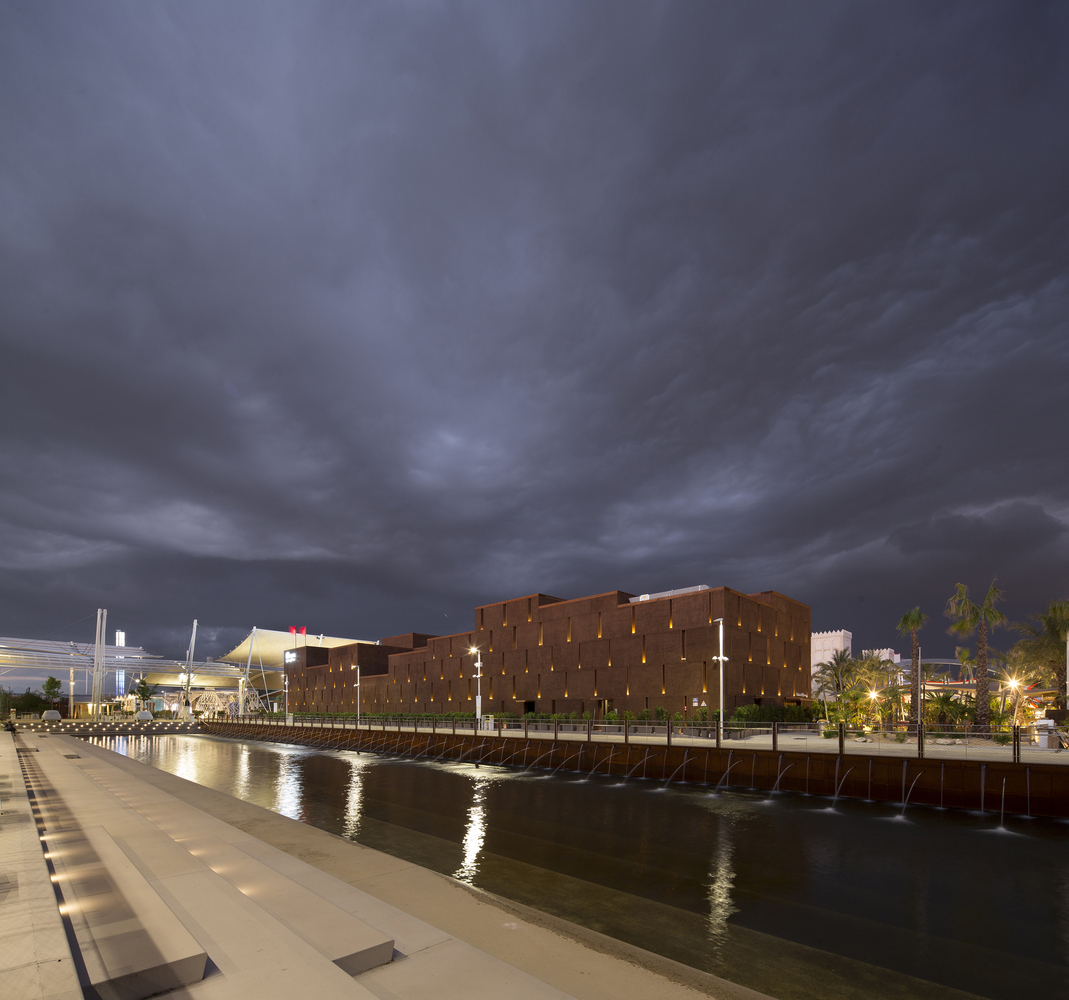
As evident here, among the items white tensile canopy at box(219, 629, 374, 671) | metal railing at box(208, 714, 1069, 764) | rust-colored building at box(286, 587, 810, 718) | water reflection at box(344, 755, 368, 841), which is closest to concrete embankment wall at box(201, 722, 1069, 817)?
metal railing at box(208, 714, 1069, 764)

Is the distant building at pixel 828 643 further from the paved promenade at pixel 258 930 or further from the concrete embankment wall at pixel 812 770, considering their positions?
the paved promenade at pixel 258 930

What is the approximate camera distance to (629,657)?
51406 mm

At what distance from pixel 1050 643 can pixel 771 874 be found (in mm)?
42549

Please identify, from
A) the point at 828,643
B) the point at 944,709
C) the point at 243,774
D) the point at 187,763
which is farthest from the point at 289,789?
the point at 828,643

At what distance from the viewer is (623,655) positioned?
5184 centimetres

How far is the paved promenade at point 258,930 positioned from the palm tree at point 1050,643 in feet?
154

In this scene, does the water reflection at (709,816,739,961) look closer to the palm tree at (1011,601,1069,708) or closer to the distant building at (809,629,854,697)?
the palm tree at (1011,601,1069,708)

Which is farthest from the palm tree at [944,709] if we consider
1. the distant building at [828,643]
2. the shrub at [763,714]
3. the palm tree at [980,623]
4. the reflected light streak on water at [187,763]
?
the distant building at [828,643]

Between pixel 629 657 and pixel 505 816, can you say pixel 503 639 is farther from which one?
pixel 505 816

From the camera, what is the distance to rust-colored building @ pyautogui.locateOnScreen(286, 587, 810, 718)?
47.3 metres

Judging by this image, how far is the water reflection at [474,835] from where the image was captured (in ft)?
42.0

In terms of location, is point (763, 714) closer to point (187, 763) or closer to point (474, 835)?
point (474, 835)

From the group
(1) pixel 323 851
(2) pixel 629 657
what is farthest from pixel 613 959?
(2) pixel 629 657

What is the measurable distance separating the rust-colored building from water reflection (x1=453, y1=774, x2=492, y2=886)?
73.9ft
